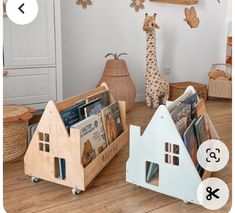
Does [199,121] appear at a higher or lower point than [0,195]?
higher

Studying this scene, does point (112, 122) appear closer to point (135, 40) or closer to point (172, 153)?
point (172, 153)

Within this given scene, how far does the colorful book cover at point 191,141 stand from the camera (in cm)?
153

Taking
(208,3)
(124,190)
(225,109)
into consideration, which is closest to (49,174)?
(124,190)

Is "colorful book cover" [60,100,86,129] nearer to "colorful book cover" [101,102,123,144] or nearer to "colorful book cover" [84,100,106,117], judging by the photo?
"colorful book cover" [84,100,106,117]

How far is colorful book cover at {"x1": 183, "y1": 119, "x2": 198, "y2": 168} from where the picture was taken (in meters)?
1.53

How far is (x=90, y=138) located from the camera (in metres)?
1.65

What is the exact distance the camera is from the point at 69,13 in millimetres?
3068

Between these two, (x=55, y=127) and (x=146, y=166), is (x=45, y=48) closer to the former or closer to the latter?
(x=55, y=127)

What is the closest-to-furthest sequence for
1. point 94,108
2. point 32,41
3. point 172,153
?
point 172,153
point 94,108
point 32,41

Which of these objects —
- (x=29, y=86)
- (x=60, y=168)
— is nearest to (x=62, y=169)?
(x=60, y=168)

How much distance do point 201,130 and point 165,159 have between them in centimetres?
32

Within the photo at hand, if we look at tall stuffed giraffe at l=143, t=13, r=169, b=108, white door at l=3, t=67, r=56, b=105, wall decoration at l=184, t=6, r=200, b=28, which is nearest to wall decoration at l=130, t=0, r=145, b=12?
tall stuffed giraffe at l=143, t=13, r=169, b=108

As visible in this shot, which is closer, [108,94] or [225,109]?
[108,94]

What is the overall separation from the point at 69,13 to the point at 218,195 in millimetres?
2185
